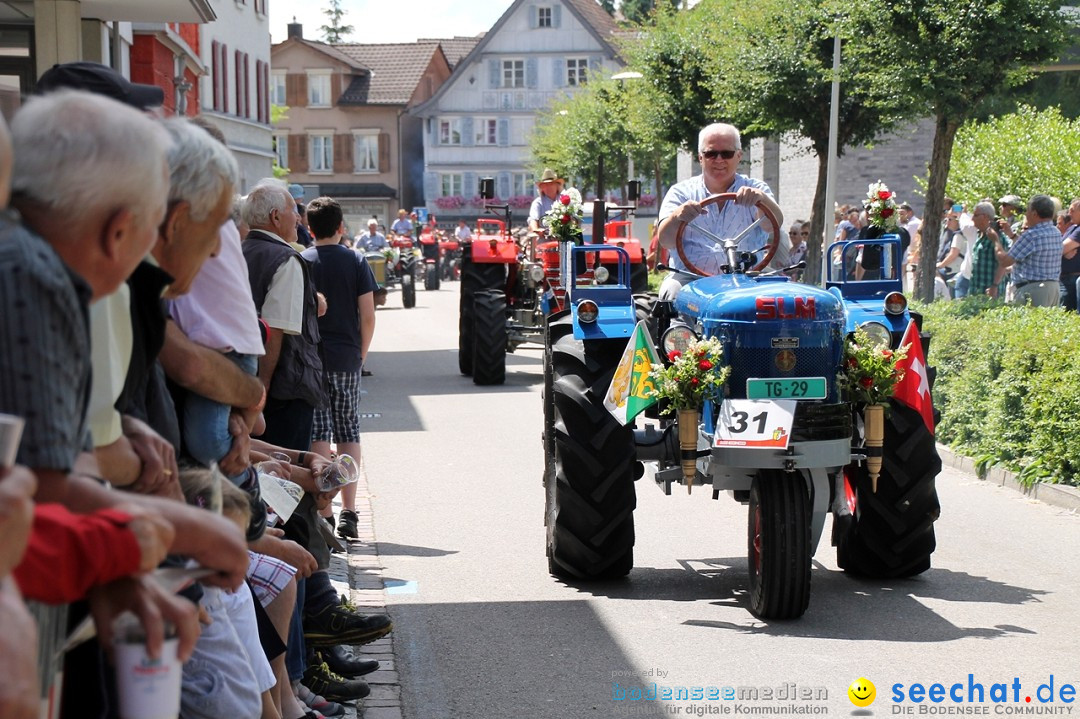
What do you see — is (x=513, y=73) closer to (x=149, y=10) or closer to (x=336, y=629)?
(x=149, y=10)

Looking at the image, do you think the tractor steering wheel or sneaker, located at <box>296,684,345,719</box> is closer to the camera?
sneaker, located at <box>296,684,345,719</box>

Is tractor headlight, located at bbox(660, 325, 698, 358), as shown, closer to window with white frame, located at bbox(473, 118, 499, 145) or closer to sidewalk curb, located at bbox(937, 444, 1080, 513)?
sidewalk curb, located at bbox(937, 444, 1080, 513)

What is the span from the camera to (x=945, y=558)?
8023 millimetres

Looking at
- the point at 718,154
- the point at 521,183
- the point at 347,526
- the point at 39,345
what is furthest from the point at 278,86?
the point at 39,345

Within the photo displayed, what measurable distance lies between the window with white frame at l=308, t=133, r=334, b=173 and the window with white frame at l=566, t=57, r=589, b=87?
13684mm

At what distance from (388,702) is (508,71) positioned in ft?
239

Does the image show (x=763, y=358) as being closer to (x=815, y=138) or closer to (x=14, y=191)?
(x=14, y=191)

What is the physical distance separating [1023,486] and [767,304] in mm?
4090

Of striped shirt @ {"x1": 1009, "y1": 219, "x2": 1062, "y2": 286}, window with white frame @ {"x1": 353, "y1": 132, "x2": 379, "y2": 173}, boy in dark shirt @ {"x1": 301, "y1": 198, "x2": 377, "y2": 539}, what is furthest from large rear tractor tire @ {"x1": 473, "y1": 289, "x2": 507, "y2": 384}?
window with white frame @ {"x1": 353, "y1": 132, "x2": 379, "y2": 173}

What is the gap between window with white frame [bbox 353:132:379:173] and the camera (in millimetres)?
81062

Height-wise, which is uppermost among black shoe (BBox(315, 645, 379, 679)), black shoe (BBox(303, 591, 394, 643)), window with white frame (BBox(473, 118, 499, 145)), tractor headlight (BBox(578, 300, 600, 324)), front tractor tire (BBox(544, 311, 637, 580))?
window with white frame (BBox(473, 118, 499, 145))

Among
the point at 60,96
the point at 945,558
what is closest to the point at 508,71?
the point at 945,558

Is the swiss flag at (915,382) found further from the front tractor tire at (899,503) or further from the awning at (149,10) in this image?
the awning at (149,10)

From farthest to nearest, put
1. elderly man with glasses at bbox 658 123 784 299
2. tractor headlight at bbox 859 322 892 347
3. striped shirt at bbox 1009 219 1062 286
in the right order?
striped shirt at bbox 1009 219 1062 286 < elderly man with glasses at bbox 658 123 784 299 < tractor headlight at bbox 859 322 892 347
